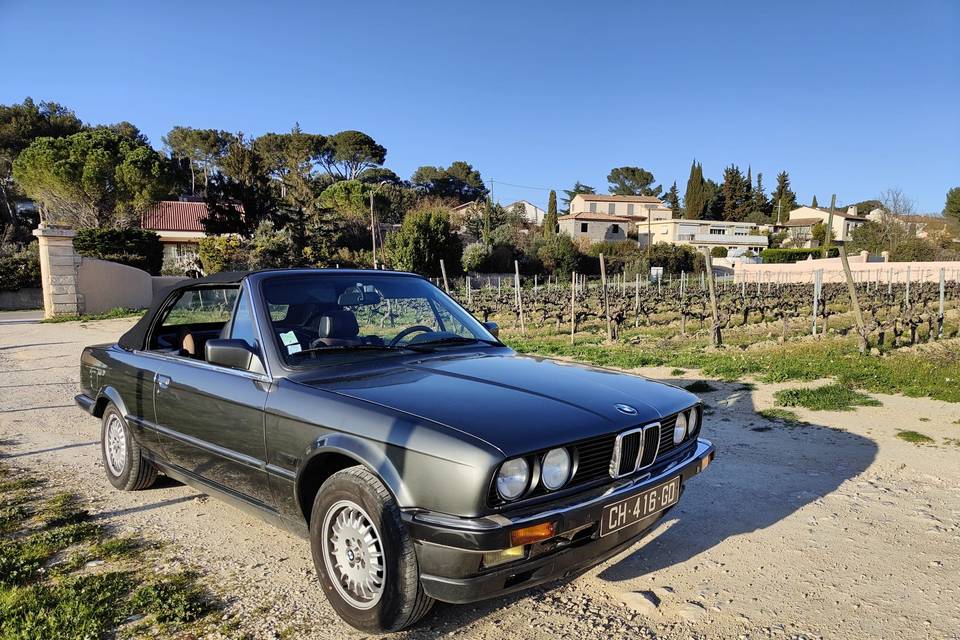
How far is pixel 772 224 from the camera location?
8019cm

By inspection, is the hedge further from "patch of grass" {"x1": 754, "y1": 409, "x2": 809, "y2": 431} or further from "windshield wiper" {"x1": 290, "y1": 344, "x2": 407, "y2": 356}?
"windshield wiper" {"x1": 290, "y1": 344, "x2": 407, "y2": 356}

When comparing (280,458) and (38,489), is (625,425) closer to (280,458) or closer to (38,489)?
(280,458)

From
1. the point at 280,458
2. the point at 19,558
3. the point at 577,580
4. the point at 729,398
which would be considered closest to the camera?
the point at 280,458

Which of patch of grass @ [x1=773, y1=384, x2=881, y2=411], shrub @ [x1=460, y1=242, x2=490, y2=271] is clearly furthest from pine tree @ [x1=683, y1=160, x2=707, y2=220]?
patch of grass @ [x1=773, y1=384, x2=881, y2=411]

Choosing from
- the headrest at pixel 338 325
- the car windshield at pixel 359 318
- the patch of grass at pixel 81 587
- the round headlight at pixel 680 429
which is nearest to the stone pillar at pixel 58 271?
the patch of grass at pixel 81 587

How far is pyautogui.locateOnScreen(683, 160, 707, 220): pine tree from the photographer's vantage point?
268 feet

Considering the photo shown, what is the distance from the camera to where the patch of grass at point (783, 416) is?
6.29m

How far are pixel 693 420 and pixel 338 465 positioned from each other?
1.81 m

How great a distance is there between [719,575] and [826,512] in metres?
1.32

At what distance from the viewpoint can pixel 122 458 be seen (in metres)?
4.44

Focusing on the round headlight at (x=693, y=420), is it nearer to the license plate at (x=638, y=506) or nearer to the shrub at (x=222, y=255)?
the license plate at (x=638, y=506)

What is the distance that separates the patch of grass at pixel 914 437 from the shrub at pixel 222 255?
29667mm

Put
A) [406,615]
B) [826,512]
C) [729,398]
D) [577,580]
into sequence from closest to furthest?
[406,615] < [577,580] < [826,512] < [729,398]

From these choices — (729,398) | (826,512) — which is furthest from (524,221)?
(826,512)
